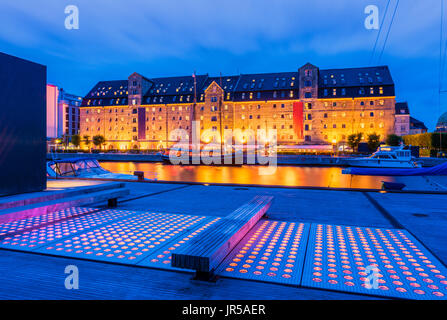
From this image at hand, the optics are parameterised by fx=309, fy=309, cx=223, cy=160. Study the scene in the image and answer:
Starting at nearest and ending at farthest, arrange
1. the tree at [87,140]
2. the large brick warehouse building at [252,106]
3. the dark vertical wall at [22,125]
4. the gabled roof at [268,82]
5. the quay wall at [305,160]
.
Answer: the dark vertical wall at [22,125] → the quay wall at [305,160] → the large brick warehouse building at [252,106] → the gabled roof at [268,82] → the tree at [87,140]

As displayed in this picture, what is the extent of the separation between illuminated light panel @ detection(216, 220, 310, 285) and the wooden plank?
0.89 feet

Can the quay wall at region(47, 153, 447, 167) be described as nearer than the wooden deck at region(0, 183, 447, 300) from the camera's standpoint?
No

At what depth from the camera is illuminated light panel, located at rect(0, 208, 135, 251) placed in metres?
4.95

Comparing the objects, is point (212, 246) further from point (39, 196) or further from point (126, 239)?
point (39, 196)

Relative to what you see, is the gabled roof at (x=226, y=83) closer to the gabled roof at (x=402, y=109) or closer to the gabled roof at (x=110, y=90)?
the gabled roof at (x=110, y=90)

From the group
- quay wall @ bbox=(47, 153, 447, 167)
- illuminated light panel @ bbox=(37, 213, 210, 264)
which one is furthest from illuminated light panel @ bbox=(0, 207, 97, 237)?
quay wall @ bbox=(47, 153, 447, 167)

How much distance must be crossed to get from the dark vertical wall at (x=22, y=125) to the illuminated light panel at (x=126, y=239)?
2529 mm

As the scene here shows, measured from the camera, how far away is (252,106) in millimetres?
71938

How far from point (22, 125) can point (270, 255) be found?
615 centimetres

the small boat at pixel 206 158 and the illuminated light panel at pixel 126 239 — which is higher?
the small boat at pixel 206 158

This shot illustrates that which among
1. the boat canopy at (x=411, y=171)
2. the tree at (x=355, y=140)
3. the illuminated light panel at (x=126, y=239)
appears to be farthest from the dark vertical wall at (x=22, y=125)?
the tree at (x=355, y=140)

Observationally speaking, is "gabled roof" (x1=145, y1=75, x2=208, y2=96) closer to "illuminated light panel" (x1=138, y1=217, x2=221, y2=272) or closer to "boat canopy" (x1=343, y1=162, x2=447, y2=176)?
"boat canopy" (x1=343, y1=162, x2=447, y2=176)

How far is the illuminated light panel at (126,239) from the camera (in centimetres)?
452
